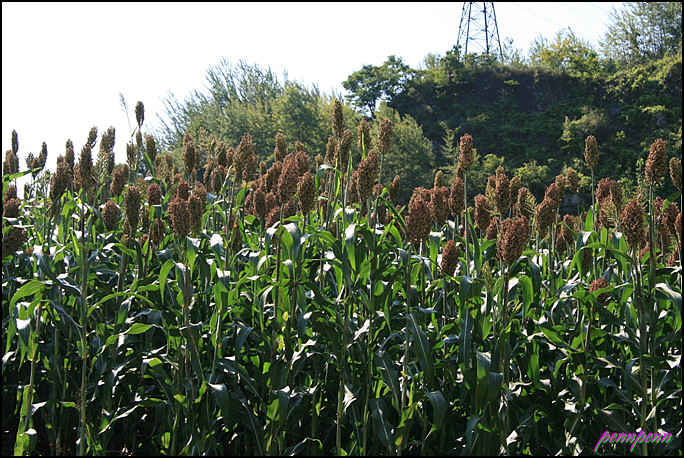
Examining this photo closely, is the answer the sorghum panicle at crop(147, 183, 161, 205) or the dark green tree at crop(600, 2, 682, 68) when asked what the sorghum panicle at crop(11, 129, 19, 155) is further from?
the dark green tree at crop(600, 2, 682, 68)

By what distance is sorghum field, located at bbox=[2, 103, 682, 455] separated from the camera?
2.12 metres

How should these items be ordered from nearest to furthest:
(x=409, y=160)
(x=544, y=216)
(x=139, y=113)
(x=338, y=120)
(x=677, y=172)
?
(x=677, y=172), (x=544, y=216), (x=338, y=120), (x=139, y=113), (x=409, y=160)

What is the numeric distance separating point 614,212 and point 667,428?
3.07 ft

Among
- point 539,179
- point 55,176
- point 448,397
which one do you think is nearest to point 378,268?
point 448,397

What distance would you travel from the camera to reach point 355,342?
2.20 metres

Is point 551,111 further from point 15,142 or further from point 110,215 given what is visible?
point 110,215

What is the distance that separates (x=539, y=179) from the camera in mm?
23766

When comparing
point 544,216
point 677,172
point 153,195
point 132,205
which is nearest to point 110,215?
point 153,195

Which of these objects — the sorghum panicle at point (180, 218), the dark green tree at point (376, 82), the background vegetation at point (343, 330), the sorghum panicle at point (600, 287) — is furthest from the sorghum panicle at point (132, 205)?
the dark green tree at point (376, 82)

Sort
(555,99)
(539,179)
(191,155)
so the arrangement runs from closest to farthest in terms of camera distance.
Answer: (191,155) → (539,179) → (555,99)

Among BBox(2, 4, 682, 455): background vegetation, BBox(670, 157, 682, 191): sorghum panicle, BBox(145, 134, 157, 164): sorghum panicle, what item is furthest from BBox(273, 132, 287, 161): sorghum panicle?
BBox(670, 157, 682, 191): sorghum panicle

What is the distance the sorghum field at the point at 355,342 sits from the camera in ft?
6.97

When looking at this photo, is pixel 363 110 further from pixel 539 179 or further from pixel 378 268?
pixel 378 268

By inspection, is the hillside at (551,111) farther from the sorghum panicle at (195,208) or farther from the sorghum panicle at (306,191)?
the sorghum panicle at (195,208)
